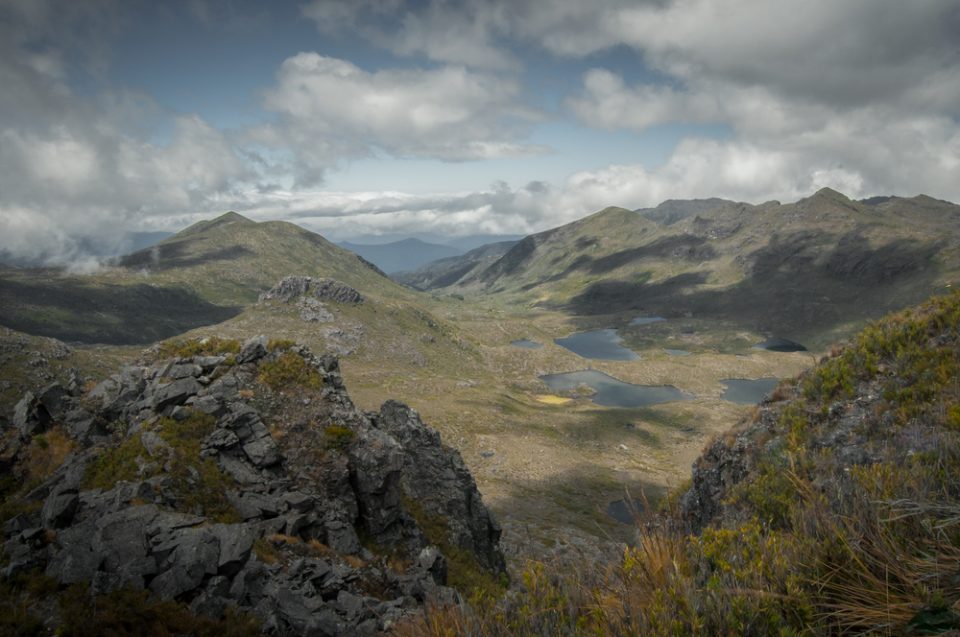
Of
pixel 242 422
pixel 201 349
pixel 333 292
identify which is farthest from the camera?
pixel 333 292

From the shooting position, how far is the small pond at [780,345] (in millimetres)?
180625

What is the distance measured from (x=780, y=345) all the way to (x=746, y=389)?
7963cm

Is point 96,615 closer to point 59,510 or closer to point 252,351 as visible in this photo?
point 59,510

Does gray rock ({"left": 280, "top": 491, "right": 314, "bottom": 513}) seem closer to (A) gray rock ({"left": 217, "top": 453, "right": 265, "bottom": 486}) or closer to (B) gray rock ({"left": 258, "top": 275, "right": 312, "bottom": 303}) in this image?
(A) gray rock ({"left": 217, "top": 453, "right": 265, "bottom": 486})

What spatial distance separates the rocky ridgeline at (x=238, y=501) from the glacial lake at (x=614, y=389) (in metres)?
98.4

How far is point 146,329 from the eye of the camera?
17000 cm

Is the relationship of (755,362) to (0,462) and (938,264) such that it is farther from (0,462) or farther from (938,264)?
(0,462)

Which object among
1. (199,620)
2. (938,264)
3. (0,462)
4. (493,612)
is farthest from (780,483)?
(938,264)

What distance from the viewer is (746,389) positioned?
12681 centimetres

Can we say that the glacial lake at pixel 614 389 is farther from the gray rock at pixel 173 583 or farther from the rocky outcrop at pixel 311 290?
the gray rock at pixel 173 583

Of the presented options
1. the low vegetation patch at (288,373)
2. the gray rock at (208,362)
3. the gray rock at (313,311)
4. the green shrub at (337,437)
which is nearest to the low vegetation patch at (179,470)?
the gray rock at (208,362)

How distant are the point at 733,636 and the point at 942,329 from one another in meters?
15.0

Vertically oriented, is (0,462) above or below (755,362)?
above

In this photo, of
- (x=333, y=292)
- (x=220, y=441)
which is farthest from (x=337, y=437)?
(x=333, y=292)
